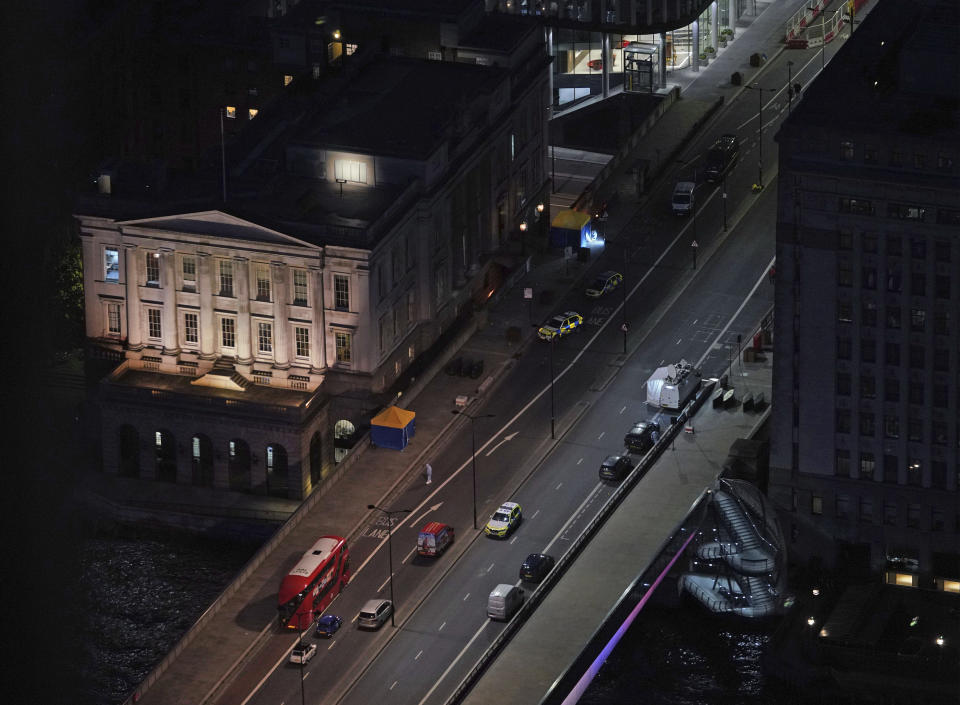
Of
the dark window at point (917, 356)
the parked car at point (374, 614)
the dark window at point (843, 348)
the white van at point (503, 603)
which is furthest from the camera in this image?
the dark window at point (843, 348)

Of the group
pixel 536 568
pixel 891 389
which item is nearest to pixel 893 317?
pixel 891 389

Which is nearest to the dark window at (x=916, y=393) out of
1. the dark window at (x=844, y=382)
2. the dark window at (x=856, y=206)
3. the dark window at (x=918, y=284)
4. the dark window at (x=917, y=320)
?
the dark window at (x=917, y=320)

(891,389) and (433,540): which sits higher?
(891,389)

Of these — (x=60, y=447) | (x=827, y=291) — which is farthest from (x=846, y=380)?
(x=60, y=447)

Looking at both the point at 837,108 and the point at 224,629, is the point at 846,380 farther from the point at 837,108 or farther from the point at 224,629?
the point at 224,629

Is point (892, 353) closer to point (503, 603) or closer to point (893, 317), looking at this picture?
point (893, 317)

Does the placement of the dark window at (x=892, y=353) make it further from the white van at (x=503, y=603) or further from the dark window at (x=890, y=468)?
the white van at (x=503, y=603)

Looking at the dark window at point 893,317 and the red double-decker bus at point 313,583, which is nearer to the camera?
the red double-decker bus at point 313,583
